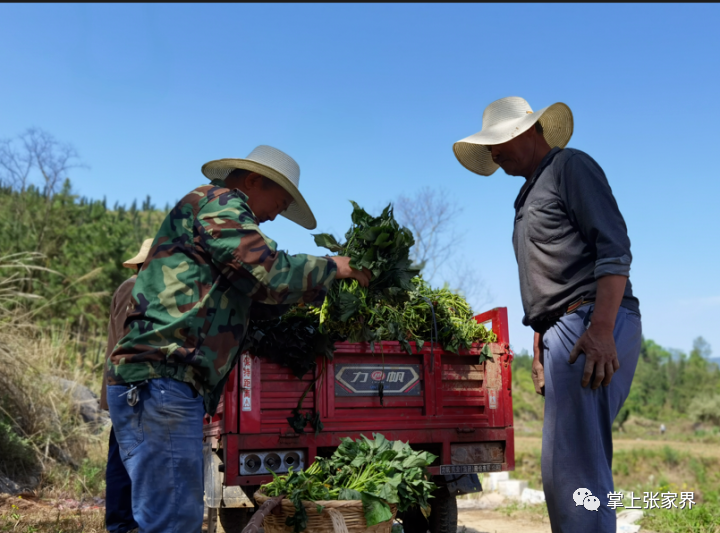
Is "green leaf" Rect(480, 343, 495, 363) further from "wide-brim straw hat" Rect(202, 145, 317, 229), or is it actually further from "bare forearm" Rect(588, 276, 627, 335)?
"bare forearm" Rect(588, 276, 627, 335)

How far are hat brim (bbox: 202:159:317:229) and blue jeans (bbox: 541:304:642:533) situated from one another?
1469mm

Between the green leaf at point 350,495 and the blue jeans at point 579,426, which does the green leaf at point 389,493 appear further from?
the blue jeans at point 579,426

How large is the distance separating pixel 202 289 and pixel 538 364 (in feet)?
6.06

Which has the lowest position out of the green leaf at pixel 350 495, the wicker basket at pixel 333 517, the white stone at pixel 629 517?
the white stone at pixel 629 517

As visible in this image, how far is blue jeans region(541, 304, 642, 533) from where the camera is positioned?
266 centimetres

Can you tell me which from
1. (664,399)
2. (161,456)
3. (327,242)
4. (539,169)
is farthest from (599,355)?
→ (664,399)

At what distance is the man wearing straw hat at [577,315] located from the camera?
105 inches

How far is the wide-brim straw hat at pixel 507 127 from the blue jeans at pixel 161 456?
204cm

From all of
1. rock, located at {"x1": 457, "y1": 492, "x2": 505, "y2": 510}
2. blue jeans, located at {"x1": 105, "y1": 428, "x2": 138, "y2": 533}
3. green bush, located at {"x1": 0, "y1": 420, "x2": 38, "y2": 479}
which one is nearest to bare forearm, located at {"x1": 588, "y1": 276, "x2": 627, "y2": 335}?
blue jeans, located at {"x1": 105, "y1": 428, "x2": 138, "y2": 533}

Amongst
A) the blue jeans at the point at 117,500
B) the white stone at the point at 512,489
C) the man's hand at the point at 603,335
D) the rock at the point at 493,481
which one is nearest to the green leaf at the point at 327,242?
the man's hand at the point at 603,335

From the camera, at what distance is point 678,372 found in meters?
46.8

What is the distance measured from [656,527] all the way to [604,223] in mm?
5057

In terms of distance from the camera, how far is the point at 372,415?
4859 millimetres

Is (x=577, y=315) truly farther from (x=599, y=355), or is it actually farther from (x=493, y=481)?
(x=493, y=481)
